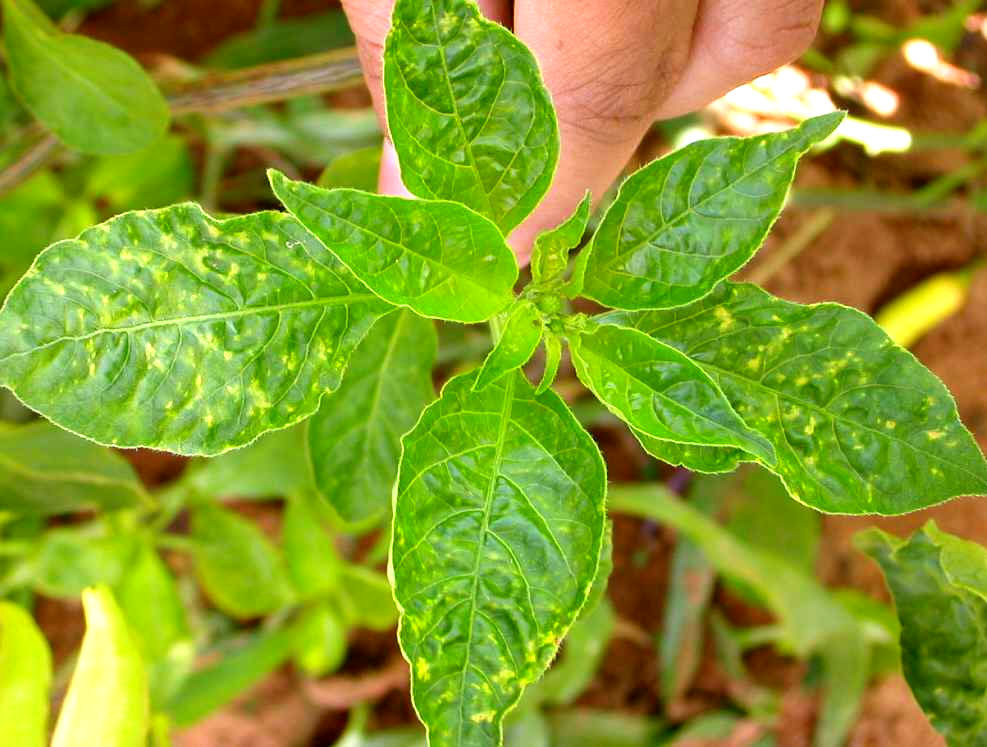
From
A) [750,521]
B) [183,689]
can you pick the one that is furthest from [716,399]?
[750,521]

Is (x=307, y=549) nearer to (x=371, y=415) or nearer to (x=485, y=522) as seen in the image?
(x=371, y=415)

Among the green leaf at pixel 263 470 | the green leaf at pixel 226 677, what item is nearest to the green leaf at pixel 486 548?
the green leaf at pixel 263 470

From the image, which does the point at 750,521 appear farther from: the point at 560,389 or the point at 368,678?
the point at 368,678

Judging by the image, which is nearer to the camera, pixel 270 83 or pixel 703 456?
pixel 703 456

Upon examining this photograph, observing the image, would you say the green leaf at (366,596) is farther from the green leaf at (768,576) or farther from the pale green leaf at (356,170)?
the pale green leaf at (356,170)

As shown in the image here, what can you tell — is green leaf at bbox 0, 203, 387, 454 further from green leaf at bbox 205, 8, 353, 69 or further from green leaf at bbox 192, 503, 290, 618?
green leaf at bbox 205, 8, 353, 69

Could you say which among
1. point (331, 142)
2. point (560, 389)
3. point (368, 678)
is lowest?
point (368, 678)

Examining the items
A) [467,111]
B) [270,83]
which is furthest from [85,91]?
[467,111]
